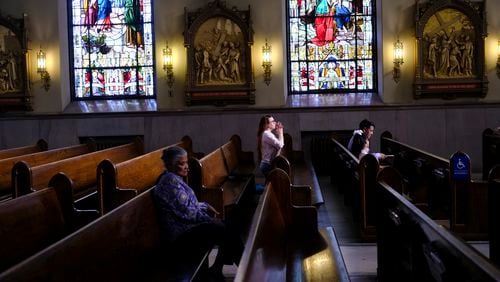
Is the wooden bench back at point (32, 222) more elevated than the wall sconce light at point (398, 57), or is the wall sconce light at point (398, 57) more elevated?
the wall sconce light at point (398, 57)

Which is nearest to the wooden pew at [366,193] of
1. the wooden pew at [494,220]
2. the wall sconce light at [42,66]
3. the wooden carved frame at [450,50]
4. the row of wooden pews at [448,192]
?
the row of wooden pews at [448,192]

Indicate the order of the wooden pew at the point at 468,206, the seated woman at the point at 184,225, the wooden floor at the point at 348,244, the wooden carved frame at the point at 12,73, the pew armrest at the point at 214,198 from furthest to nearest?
the wooden carved frame at the point at 12,73 → the wooden pew at the point at 468,206 → the pew armrest at the point at 214,198 → the wooden floor at the point at 348,244 → the seated woman at the point at 184,225

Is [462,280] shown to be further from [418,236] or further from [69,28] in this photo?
[69,28]

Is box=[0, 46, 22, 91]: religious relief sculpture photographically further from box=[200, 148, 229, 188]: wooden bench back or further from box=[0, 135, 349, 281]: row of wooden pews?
box=[0, 135, 349, 281]: row of wooden pews

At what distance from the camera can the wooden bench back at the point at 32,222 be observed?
3.72 metres

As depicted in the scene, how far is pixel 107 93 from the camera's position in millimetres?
12320

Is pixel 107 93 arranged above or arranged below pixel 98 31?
below

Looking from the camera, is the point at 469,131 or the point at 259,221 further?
the point at 469,131

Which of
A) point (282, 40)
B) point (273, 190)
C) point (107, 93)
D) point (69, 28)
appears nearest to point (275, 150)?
point (273, 190)

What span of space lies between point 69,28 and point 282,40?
15.7ft

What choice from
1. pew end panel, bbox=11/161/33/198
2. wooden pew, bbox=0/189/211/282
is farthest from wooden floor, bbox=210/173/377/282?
pew end panel, bbox=11/161/33/198

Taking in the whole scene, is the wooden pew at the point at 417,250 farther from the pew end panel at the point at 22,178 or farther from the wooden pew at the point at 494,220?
the pew end panel at the point at 22,178

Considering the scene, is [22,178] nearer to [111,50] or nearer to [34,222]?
[34,222]

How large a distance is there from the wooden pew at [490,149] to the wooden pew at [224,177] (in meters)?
4.03
